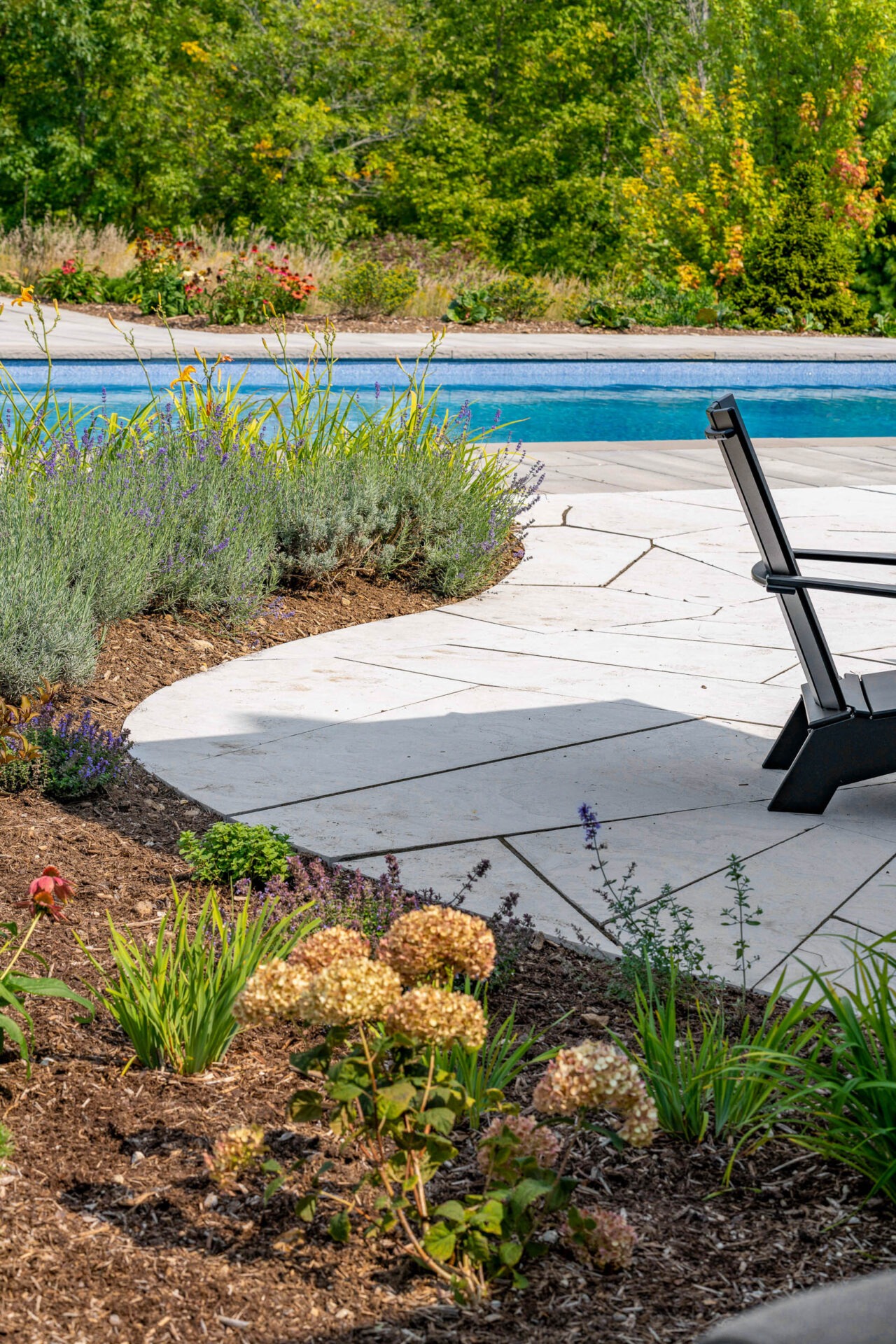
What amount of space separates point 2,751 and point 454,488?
2908 millimetres

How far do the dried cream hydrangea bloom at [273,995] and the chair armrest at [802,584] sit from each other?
1940 mm

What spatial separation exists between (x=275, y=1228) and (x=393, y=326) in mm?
15522

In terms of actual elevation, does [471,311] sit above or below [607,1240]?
above

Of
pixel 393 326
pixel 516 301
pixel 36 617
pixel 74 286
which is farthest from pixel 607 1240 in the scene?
pixel 74 286

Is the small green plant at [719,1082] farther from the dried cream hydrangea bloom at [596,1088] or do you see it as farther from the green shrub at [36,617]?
the green shrub at [36,617]

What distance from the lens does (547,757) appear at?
3889 millimetres

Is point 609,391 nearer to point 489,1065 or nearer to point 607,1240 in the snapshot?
point 489,1065

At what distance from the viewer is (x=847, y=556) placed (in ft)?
12.0

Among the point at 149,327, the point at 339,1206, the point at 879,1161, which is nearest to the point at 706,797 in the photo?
the point at 879,1161

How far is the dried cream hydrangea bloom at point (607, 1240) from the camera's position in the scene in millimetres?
1711

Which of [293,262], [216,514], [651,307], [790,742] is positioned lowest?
[790,742]

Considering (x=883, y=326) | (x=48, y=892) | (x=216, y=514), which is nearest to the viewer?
(x=48, y=892)

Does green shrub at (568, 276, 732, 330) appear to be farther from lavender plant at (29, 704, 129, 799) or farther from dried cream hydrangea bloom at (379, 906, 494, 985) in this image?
dried cream hydrangea bloom at (379, 906, 494, 985)

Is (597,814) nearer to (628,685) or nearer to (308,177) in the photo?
(628,685)
